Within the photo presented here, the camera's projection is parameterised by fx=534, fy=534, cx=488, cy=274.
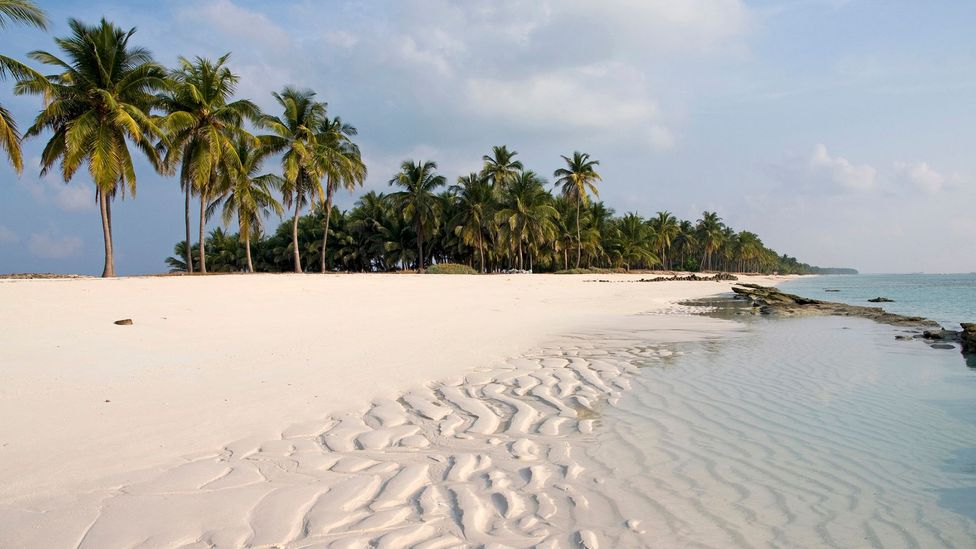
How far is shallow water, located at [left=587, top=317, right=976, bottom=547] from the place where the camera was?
110 inches

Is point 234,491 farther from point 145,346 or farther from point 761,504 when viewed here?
point 145,346

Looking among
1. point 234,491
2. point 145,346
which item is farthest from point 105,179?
point 234,491

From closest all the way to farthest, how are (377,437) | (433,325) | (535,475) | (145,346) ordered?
1. (535,475)
2. (377,437)
3. (145,346)
4. (433,325)

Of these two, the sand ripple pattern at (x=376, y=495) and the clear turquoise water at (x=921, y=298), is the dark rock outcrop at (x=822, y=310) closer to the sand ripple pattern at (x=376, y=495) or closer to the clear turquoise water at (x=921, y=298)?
the clear turquoise water at (x=921, y=298)

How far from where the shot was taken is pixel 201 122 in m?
25.5

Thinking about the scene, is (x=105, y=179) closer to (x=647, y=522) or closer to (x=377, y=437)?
(x=377, y=437)

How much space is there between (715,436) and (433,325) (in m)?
7.02

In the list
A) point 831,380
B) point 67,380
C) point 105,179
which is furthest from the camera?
point 105,179

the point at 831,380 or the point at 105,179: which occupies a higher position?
the point at 105,179

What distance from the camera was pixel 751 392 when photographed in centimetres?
580

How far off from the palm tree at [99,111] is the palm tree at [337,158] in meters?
10.6

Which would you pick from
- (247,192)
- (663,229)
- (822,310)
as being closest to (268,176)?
(247,192)

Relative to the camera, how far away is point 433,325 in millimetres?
10664

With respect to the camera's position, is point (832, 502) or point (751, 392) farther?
point (751, 392)
